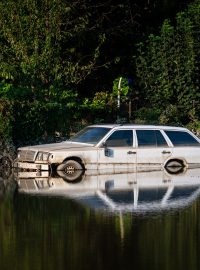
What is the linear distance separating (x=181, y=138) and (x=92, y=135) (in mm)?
2580

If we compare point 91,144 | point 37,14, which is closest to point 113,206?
point 91,144

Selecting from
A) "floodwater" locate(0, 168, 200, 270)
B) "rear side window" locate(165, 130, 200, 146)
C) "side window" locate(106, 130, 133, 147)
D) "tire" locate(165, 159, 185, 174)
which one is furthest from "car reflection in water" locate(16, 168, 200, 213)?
"side window" locate(106, 130, 133, 147)

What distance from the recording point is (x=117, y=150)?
2458 cm

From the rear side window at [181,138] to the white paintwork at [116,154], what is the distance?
0.12m

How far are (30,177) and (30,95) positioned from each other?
709 centimetres

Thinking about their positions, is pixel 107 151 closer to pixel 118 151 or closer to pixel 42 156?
pixel 118 151

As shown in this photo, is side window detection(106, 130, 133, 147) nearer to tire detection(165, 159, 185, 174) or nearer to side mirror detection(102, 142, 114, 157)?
side mirror detection(102, 142, 114, 157)

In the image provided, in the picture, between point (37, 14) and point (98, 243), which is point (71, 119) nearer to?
point (37, 14)

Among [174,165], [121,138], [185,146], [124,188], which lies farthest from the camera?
[174,165]

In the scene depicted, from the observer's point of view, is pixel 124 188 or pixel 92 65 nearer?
pixel 124 188

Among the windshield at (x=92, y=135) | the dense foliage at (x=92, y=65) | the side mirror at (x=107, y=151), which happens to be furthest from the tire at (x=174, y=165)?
the dense foliage at (x=92, y=65)

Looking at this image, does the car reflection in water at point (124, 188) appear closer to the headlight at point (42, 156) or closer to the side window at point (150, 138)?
the headlight at point (42, 156)

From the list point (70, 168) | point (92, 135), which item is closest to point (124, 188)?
point (70, 168)

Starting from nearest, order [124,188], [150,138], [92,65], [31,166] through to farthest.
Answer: [124,188] → [31,166] → [150,138] → [92,65]
